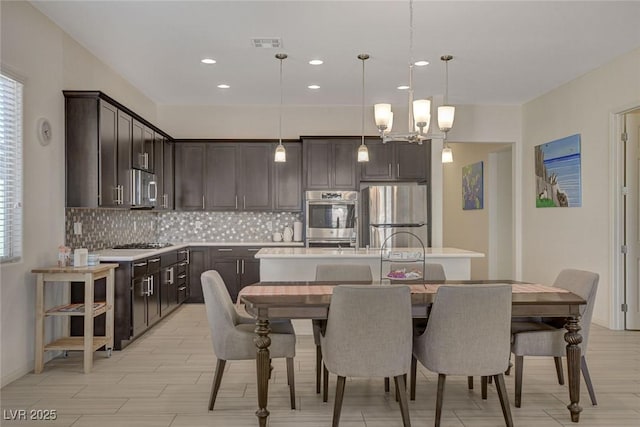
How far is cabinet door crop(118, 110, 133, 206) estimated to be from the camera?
4723 millimetres

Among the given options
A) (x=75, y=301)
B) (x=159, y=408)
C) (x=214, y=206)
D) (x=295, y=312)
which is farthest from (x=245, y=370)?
(x=214, y=206)

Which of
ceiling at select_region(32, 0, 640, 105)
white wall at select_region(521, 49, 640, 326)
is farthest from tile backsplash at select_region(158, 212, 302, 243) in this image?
white wall at select_region(521, 49, 640, 326)

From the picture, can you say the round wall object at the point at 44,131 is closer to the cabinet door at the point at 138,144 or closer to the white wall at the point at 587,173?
the cabinet door at the point at 138,144

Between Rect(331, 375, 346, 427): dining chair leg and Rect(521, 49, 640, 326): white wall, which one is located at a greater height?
Rect(521, 49, 640, 326): white wall

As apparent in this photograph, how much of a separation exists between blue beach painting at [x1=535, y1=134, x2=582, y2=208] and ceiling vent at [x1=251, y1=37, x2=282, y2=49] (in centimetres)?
364

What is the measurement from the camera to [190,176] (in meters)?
6.89

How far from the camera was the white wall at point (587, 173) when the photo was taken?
→ 16.8 feet

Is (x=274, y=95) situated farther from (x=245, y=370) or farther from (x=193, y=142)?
(x=245, y=370)

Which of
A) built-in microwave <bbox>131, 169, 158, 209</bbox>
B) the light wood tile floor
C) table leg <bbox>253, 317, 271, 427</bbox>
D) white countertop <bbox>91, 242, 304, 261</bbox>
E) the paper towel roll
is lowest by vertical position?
the light wood tile floor

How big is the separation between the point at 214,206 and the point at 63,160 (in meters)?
2.81

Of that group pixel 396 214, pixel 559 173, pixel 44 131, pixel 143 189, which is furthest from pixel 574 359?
pixel 143 189

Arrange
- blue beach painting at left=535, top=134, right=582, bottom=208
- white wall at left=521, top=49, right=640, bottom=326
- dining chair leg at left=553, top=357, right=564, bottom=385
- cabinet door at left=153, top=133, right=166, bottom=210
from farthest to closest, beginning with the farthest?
cabinet door at left=153, top=133, right=166, bottom=210, blue beach painting at left=535, top=134, right=582, bottom=208, white wall at left=521, top=49, right=640, bottom=326, dining chair leg at left=553, top=357, right=564, bottom=385

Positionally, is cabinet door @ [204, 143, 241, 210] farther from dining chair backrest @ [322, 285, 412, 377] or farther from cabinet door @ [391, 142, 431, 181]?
dining chair backrest @ [322, 285, 412, 377]

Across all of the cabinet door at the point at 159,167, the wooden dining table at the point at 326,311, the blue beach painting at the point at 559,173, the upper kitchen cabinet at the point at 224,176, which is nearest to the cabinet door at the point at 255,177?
the upper kitchen cabinet at the point at 224,176
